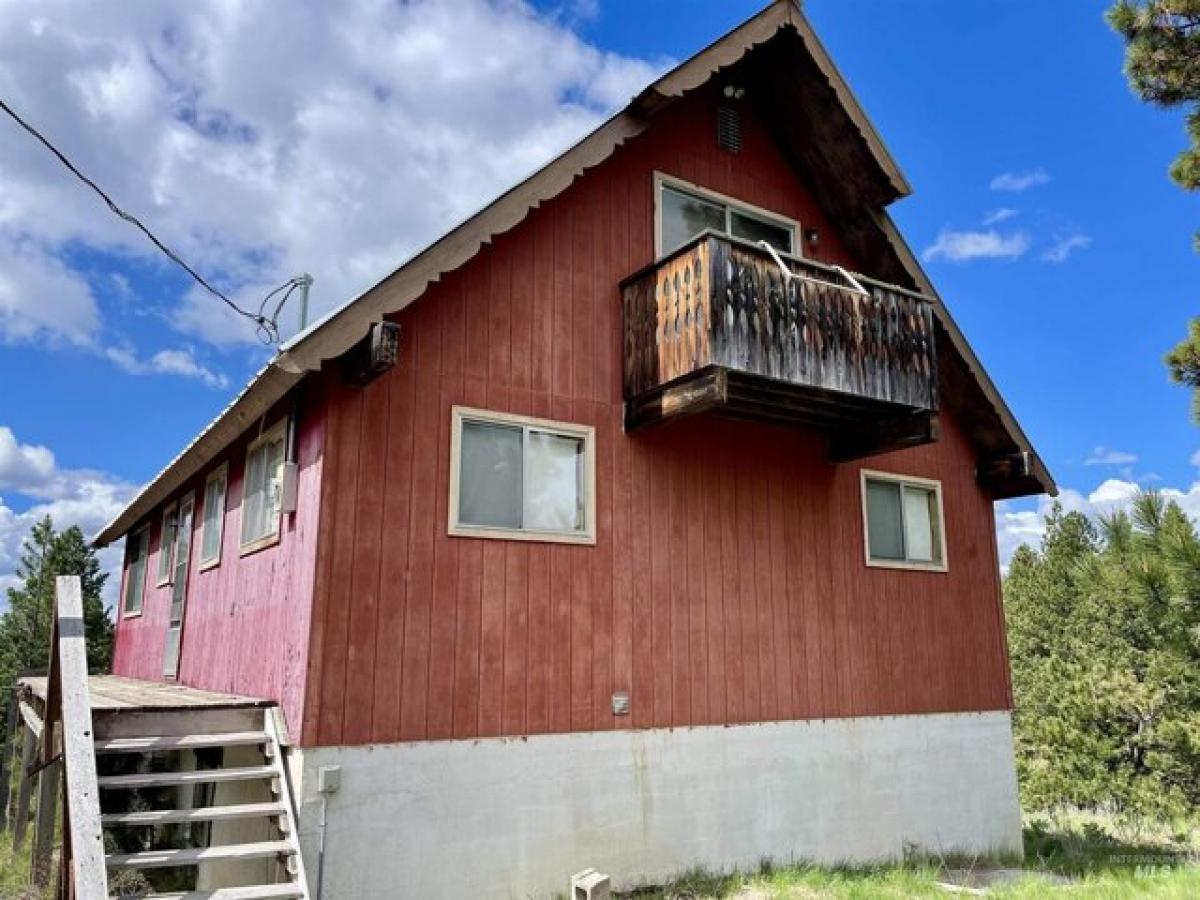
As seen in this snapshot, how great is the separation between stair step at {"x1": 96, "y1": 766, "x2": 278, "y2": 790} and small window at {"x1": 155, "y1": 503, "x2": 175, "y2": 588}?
6.47 meters

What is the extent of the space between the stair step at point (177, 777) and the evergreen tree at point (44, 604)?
30.9 metres

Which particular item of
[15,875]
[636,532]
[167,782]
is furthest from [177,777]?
[15,875]

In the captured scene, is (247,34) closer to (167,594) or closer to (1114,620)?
(167,594)

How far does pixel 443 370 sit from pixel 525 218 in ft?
5.61

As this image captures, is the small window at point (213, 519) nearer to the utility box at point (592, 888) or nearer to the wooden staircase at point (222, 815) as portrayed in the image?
the wooden staircase at point (222, 815)

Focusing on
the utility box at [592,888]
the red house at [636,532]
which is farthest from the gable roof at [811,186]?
the utility box at [592,888]

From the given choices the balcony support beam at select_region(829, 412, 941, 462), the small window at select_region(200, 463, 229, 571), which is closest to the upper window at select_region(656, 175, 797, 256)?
the balcony support beam at select_region(829, 412, 941, 462)

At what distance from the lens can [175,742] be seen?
20.9 ft

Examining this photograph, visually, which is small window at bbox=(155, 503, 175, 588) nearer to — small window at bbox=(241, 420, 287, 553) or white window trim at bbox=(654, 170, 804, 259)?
small window at bbox=(241, 420, 287, 553)

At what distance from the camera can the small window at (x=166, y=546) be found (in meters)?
12.2

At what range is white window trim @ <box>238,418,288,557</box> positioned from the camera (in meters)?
7.59

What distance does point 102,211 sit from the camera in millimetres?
7387

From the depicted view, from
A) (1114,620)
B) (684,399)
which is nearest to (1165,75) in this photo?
(684,399)

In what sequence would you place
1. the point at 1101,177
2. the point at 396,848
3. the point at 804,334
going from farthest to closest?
the point at 1101,177
the point at 804,334
the point at 396,848
